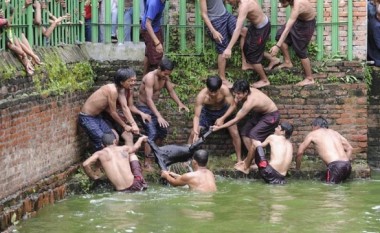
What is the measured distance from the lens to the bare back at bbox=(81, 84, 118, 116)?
1389 cm

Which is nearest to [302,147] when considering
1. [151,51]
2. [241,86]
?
[241,86]

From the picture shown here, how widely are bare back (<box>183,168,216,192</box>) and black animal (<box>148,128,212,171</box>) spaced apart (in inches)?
30.2

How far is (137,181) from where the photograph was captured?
42.9 feet

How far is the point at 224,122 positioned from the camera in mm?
14703

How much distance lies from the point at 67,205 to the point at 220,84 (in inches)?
128

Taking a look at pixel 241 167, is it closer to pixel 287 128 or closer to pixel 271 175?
pixel 271 175

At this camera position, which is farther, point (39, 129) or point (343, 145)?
point (343, 145)

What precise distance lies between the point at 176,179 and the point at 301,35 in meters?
3.34

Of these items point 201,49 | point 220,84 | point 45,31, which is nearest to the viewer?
point 45,31

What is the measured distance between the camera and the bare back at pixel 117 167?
13.0 metres

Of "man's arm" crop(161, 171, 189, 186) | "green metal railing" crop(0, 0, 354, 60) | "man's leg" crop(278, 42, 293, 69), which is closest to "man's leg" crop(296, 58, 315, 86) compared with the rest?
"man's leg" crop(278, 42, 293, 69)

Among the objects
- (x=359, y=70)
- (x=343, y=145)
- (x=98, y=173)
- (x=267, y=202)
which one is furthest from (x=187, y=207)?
(x=359, y=70)

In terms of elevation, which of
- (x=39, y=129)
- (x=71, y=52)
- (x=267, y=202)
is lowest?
(x=267, y=202)

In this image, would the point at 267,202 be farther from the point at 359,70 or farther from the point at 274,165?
the point at 359,70
